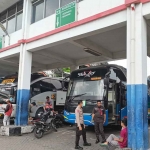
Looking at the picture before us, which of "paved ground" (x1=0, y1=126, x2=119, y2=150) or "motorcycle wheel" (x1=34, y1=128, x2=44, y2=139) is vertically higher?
"motorcycle wheel" (x1=34, y1=128, x2=44, y2=139)

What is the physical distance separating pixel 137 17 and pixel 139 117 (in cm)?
301

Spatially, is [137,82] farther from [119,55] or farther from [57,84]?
[57,84]

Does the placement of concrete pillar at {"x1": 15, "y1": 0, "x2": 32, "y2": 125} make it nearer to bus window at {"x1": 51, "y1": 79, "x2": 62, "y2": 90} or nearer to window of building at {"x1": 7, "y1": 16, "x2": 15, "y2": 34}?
window of building at {"x1": 7, "y1": 16, "x2": 15, "y2": 34}

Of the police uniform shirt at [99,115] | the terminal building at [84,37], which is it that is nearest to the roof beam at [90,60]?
the terminal building at [84,37]

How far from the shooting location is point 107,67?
390 inches

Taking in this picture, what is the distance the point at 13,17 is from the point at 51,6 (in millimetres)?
3964

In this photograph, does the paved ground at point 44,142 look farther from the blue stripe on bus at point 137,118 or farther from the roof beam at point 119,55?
the roof beam at point 119,55

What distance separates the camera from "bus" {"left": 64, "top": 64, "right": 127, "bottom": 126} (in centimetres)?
940

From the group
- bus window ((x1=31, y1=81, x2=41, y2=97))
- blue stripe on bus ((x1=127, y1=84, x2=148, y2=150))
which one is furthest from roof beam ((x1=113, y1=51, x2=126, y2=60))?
blue stripe on bus ((x1=127, y1=84, x2=148, y2=150))

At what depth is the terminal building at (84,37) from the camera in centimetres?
632

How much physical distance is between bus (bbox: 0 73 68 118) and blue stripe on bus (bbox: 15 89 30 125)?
70.0 inches

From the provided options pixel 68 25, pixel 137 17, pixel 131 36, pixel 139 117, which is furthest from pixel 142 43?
pixel 68 25

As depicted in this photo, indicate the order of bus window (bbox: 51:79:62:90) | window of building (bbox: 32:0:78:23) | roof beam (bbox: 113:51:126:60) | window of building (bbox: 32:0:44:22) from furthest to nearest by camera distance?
bus window (bbox: 51:79:62:90)
roof beam (bbox: 113:51:126:60)
window of building (bbox: 32:0:44:22)
window of building (bbox: 32:0:78:23)

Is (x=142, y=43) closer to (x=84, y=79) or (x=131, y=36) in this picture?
(x=131, y=36)
